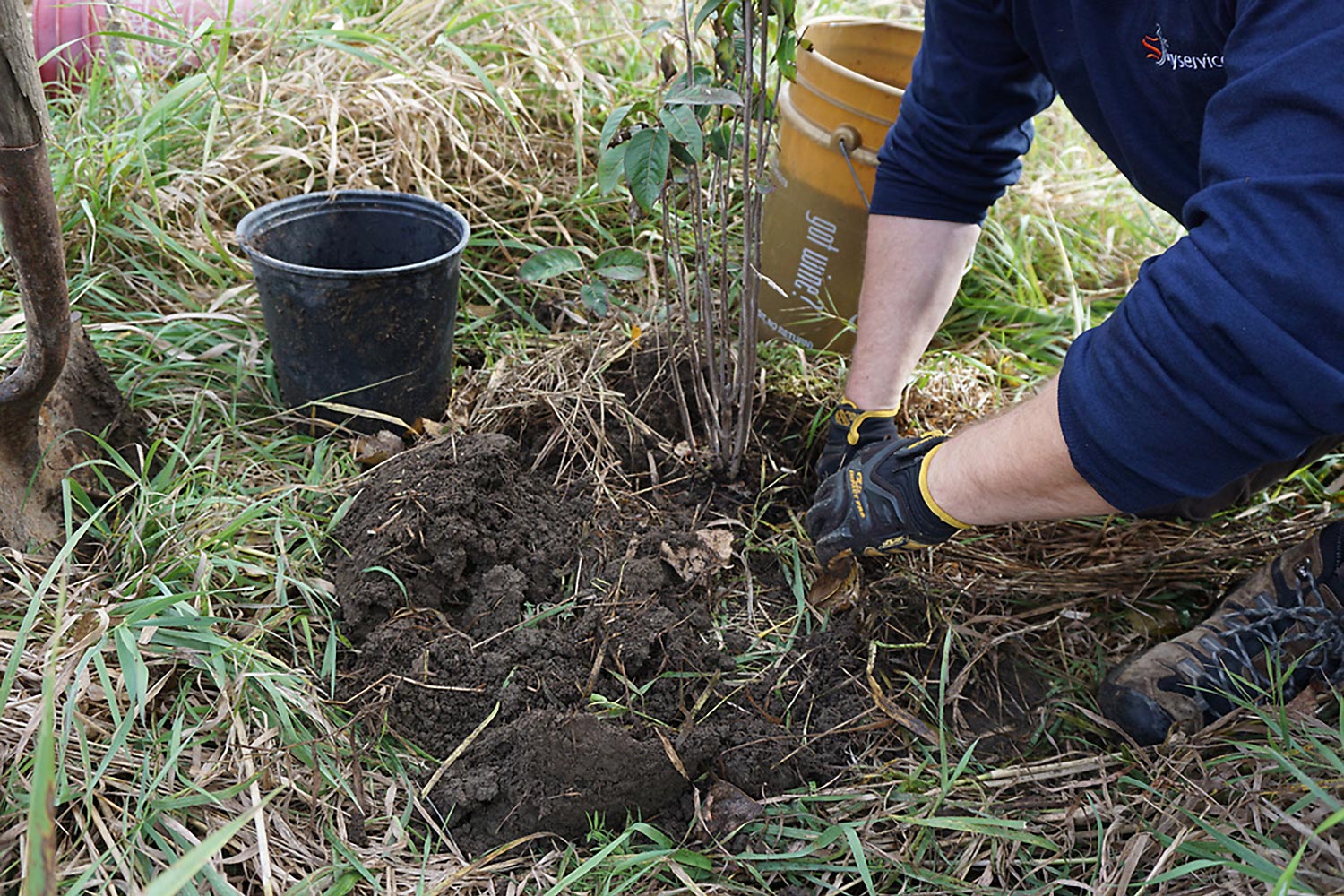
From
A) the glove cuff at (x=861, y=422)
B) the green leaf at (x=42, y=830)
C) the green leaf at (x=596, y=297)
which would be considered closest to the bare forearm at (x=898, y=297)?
the glove cuff at (x=861, y=422)

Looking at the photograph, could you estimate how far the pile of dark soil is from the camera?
142 cm

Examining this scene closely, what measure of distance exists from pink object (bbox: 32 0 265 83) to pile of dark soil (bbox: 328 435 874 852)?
1.81m

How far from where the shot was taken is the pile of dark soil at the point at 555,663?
1.42 m

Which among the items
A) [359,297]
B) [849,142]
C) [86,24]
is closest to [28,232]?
[359,297]

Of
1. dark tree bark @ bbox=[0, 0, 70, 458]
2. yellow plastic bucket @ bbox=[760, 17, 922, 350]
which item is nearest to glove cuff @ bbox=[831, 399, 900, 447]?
yellow plastic bucket @ bbox=[760, 17, 922, 350]

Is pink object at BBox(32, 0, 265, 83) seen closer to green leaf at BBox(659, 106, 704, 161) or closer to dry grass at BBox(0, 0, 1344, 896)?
dry grass at BBox(0, 0, 1344, 896)

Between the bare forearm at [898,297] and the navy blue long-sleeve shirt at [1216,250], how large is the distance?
45 centimetres

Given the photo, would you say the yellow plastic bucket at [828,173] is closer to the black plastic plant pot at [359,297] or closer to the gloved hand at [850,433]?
the gloved hand at [850,433]

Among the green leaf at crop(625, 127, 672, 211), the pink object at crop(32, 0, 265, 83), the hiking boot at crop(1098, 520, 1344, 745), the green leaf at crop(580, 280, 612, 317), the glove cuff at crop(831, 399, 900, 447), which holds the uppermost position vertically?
the green leaf at crop(625, 127, 672, 211)

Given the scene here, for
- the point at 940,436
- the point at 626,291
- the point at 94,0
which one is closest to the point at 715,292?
the point at 626,291

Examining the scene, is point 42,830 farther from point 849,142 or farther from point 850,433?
point 849,142

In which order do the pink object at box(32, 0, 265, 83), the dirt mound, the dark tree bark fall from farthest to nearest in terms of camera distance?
the pink object at box(32, 0, 265, 83), the dirt mound, the dark tree bark

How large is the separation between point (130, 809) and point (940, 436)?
136 cm

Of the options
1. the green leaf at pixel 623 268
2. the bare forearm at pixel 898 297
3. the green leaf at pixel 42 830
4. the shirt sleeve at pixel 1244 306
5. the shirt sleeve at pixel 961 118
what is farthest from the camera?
the bare forearm at pixel 898 297
